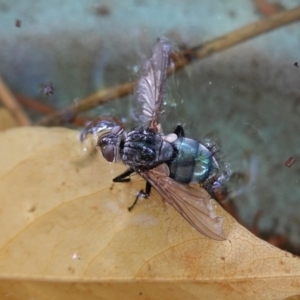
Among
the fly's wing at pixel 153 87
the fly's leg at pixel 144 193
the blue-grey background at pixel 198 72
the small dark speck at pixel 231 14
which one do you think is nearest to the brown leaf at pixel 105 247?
the fly's leg at pixel 144 193

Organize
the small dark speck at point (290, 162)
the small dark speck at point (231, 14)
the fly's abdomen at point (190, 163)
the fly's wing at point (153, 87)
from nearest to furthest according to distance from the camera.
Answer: the fly's abdomen at point (190, 163) < the fly's wing at point (153, 87) < the small dark speck at point (290, 162) < the small dark speck at point (231, 14)

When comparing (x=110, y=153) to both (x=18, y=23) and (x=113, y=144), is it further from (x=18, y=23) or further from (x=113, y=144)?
(x=18, y=23)

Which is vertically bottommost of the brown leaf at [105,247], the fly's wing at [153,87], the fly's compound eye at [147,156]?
the brown leaf at [105,247]

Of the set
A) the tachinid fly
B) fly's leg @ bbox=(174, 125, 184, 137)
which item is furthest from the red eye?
fly's leg @ bbox=(174, 125, 184, 137)

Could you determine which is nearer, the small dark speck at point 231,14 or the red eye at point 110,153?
the red eye at point 110,153

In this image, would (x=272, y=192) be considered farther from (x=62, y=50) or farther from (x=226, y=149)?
(x=62, y=50)

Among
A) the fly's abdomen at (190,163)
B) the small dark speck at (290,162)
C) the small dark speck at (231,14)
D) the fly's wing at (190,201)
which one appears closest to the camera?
the fly's wing at (190,201)

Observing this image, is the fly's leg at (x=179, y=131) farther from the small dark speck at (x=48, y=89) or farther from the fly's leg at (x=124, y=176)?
the small dark speck at (x=48, y=89)
